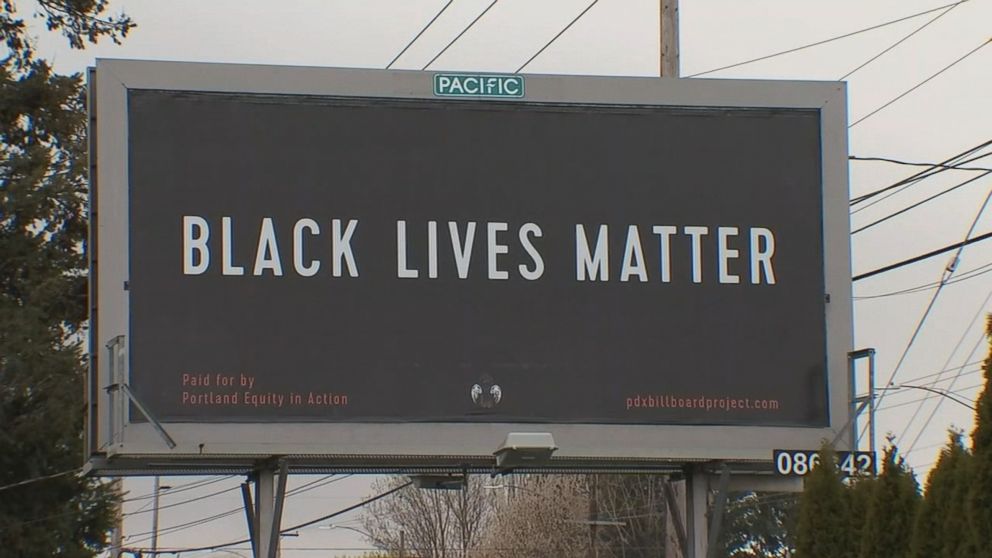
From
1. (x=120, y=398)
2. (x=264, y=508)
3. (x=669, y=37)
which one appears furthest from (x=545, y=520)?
(x=120, y=398)

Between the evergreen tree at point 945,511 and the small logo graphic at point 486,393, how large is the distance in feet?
9.51

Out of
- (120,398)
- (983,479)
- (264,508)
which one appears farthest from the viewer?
(264,508)

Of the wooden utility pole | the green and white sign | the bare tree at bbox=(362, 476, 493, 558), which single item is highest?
the wooden utility pole

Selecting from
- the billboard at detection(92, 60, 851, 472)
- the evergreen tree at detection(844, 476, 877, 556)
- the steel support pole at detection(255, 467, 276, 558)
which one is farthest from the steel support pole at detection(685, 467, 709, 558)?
the steel support pole at detection(255, 467, 276, 558)

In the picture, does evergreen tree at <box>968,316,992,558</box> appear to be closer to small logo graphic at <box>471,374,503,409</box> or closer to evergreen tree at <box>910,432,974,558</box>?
evergreen tree at <box>910,432,974,558</box>

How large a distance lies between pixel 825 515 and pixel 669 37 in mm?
→ 6105

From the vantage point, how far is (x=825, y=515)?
11.3 metres

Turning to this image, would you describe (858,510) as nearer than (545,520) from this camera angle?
Yes

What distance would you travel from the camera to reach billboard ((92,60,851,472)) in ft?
36.1

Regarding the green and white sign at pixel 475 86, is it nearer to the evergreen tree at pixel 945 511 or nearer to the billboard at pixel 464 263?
the billboard at pixel 464 263

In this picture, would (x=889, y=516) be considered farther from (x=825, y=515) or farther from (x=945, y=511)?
Result: (x=945, y=511)

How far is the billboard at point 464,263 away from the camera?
1102cm

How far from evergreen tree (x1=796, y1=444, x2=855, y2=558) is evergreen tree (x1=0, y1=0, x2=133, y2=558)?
49.8ft

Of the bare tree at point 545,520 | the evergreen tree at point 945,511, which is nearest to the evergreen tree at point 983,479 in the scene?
the evergreen tree at point 945,511
